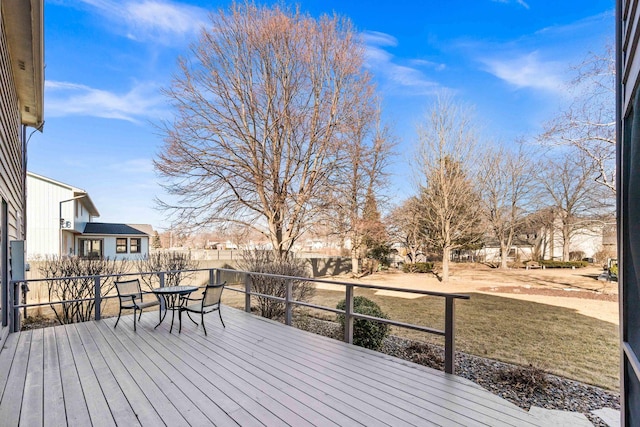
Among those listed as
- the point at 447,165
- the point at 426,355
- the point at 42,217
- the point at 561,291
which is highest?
the point at 447,165

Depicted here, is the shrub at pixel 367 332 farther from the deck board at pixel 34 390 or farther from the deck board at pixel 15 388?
the deck board at pixel 15 388

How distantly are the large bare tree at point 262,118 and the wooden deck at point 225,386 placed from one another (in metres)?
6.45

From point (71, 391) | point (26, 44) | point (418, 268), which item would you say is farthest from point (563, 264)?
point (26, 44)

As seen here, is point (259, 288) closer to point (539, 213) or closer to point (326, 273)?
point (326, 273)

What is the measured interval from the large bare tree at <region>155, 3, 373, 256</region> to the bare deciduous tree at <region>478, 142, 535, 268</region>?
14133mm

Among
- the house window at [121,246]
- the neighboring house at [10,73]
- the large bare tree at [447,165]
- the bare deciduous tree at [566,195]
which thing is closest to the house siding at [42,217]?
the house window at [121,246]

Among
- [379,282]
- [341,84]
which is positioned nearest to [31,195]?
[341,84]

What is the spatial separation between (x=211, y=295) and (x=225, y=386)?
7.35ft

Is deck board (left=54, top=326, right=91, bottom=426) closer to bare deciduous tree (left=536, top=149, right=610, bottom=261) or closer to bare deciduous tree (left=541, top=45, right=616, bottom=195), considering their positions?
bare deciduous tree (left=541, top=45, right=616, bottom=195)

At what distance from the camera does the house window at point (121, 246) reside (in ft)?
73.5

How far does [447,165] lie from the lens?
49.6ft

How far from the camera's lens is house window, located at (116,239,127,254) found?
Answer: 22.4 m

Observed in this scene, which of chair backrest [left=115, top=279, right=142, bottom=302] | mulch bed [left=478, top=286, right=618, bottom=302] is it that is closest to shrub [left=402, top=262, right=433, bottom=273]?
mulch bed [left=478, top=286, right=618, bottom=302]

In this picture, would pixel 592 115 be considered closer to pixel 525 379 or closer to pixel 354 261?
pixel 525 379
